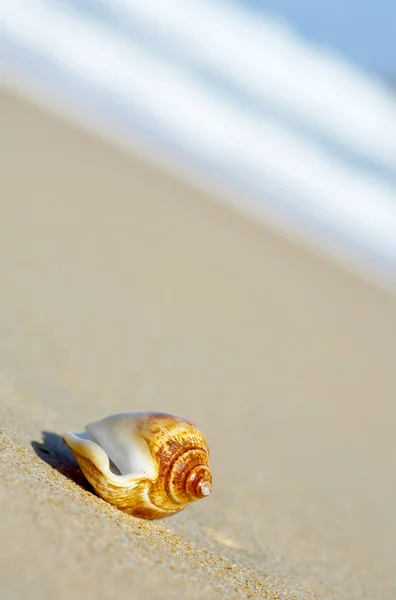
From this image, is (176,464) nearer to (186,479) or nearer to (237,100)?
(186,479)

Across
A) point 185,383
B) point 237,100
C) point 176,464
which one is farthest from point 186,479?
point 237,100

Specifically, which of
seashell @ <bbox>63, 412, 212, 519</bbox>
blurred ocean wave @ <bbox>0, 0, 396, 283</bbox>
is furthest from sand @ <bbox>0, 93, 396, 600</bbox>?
blurred ocean wave @ <bbox>0, 0, 396, 283</bbox>

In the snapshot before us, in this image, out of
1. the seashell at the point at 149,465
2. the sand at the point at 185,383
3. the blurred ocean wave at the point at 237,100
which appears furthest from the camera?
the blurred ocean wave at the point at 237,100

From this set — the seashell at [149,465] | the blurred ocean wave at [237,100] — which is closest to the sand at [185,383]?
the seashell at [149,465]

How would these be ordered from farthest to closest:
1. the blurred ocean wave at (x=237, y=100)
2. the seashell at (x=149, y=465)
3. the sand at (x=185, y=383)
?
1. the blurred ocean wave at (x=237, y=100)
2. the seashell at (x=149, y=465)
3. the sand at (x=185, y=383)

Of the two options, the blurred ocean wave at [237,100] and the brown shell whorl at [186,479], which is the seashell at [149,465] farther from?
the blurred ocean wave at [237,100]

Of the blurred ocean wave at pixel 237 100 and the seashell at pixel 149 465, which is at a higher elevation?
the blurred ocean wave at pixel 237 100

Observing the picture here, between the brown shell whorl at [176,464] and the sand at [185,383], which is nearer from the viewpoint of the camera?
the sand at [185,383]
